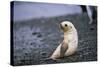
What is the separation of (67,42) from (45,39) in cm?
31

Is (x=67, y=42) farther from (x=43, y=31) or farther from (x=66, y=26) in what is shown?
(x=43, y=31)

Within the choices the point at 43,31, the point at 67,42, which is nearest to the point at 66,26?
the point at 67,42

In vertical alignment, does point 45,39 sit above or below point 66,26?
below

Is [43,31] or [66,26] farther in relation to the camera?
[66,26]

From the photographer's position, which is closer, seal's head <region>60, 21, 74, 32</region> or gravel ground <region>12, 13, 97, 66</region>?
gravel ground <region>12, 13, 97, 66</region>

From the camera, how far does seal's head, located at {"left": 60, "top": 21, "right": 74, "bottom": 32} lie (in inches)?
95.9

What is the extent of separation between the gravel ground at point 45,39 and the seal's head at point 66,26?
0.05 metres

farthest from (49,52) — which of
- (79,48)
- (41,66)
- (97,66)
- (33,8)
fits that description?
(97,66)

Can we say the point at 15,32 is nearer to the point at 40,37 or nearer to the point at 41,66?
the point at 40,37

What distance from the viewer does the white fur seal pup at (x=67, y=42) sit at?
7.92 feet

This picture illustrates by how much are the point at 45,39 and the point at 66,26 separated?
13.3 inches

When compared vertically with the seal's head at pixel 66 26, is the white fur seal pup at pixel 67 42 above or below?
below

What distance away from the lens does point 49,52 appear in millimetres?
2373

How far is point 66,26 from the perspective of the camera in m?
2.45
